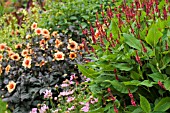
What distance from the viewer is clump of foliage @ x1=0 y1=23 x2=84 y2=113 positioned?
4.27 metres

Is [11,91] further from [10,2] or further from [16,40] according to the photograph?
[10,2]

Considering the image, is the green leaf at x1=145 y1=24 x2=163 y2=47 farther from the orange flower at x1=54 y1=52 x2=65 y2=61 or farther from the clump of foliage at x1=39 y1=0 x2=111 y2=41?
the clump of foliage at x1=39 y1=0 x2=111 y2=41

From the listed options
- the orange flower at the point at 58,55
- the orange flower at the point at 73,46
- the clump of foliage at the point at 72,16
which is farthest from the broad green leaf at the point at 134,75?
the clump of foliage at the point at 72,16

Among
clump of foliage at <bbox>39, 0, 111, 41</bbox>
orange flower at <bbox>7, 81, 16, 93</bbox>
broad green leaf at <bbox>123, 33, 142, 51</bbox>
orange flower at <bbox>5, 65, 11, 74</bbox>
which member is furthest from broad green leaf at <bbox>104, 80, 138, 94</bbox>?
clump of foliage at <bbox>39, 0, 111, 41</bbox>

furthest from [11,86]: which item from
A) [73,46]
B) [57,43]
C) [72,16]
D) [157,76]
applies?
[157,76]

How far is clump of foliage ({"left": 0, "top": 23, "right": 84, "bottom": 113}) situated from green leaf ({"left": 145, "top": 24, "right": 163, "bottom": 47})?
198 centimetres

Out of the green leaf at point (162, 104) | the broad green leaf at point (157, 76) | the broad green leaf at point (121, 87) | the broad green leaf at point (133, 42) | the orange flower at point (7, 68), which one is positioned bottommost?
the orange flower at point (7, 68)

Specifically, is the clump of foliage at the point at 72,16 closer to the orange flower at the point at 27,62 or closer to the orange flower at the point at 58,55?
the orange flower at the point at 58,55

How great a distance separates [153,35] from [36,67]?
8.04ft

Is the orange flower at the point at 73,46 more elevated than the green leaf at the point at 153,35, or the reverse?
the green leaf at the point at 153,35

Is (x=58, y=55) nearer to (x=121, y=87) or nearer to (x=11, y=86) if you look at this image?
(x=11, y=86)

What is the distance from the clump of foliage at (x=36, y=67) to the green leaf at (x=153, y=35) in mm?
1982

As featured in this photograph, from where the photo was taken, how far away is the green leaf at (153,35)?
216 centimetres

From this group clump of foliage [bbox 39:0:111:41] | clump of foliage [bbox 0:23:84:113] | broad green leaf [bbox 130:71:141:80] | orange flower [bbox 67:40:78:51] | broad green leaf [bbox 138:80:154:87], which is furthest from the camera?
clump of foliage [bbox 39:0:111:41]
